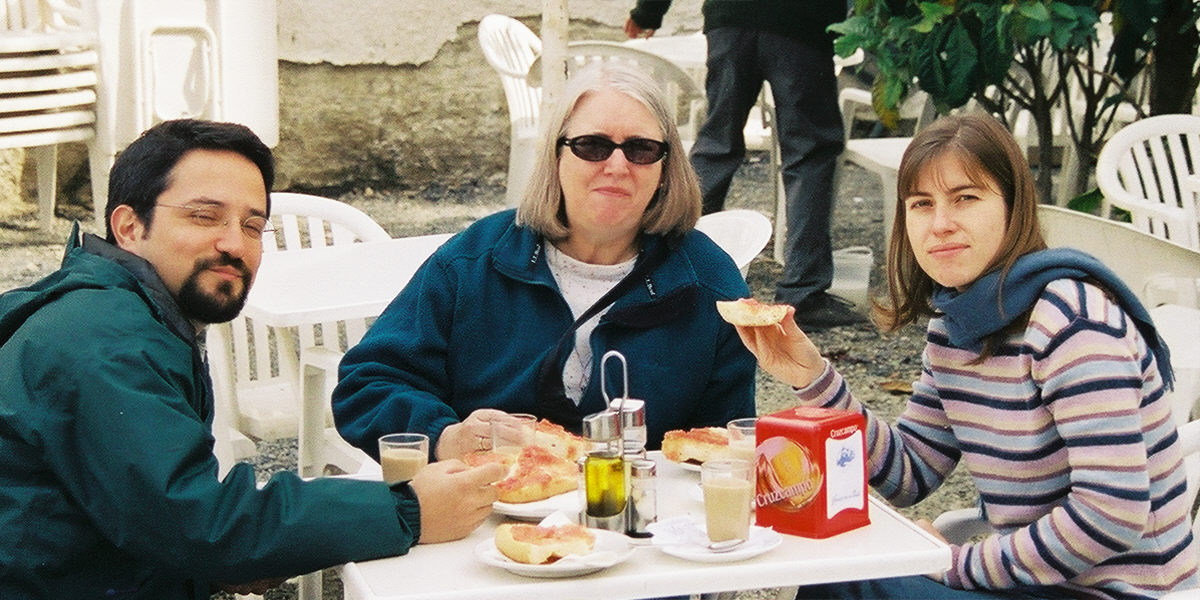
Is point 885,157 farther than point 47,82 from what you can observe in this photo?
No

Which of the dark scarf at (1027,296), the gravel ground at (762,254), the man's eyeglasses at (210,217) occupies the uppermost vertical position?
the man's eyeglasses at (210,217)

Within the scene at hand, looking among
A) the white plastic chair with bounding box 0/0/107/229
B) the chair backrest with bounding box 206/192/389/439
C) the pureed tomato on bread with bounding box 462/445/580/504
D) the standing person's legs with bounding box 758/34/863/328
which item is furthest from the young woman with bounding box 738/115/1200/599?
the white plastic chair with bounding box 0/0/107/229

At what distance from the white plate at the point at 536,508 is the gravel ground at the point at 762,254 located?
1.64m

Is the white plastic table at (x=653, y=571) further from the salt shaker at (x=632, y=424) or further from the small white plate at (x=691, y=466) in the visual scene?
the small white plate at (x=691, y=466)

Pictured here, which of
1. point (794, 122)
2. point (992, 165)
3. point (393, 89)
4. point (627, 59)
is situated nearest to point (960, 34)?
point (794, 122)

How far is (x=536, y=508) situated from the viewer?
8.34 ft

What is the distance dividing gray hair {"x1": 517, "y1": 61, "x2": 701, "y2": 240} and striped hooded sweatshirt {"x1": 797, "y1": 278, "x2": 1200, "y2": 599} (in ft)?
2.30

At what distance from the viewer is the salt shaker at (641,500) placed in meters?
2.44

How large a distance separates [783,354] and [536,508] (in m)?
0.59

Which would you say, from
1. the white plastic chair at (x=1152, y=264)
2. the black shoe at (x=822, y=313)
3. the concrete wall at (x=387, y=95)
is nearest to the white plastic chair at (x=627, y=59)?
the black shoe at (x=822, y=313)

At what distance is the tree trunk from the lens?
6117 millimetres

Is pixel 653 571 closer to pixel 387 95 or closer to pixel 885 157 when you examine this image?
pixel 885 157

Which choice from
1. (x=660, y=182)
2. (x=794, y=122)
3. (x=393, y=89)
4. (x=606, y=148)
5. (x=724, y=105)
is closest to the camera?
(x=606, y=148)

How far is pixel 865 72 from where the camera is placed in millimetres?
Answer: 8680
